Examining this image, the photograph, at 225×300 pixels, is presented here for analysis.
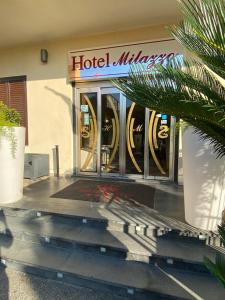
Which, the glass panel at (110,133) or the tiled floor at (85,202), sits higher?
the glass panel at (110,133)

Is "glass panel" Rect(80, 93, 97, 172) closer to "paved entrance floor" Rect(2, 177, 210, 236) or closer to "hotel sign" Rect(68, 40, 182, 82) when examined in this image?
"hotel sign" Rect(68, 40, 182, 82)

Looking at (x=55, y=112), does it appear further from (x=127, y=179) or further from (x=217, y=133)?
(x=217, y=133)

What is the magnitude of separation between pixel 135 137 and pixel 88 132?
1.16 meters

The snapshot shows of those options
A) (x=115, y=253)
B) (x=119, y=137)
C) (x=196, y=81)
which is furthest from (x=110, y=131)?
(x=196, y=81)

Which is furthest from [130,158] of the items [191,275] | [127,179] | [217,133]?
[217,133]

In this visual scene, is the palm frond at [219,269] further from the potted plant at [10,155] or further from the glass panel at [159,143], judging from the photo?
the glass panel at [159,143]

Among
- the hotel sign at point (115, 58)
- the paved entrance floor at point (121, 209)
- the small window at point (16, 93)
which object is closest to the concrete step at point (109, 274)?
the paved entrance floor at point (121, 209)

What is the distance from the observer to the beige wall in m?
5.72

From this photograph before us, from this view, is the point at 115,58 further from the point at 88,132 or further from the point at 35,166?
the point at 35,166

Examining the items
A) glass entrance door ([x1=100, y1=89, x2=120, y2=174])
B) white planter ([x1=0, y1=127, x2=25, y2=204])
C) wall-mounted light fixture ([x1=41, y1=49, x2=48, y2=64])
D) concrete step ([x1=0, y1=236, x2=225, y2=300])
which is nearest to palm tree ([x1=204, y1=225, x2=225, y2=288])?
concrete step ([x1=0, y1=236, x2=225, y2=300])

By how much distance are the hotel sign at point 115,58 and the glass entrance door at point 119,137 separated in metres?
0.38

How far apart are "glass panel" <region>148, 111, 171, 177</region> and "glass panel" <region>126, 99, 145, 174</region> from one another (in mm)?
205

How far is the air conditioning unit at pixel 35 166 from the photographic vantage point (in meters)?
5.54

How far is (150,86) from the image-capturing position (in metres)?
1.92
